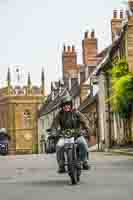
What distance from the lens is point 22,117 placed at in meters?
112

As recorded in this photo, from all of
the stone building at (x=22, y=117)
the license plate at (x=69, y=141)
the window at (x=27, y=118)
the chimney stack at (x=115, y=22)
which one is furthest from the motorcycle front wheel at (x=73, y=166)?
the window at (x=27, y=118)

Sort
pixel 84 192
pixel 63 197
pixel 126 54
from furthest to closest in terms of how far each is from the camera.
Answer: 1. pixel 126 54
2. pixel 84 192
3. pixel 63 197

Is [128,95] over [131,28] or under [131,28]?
under

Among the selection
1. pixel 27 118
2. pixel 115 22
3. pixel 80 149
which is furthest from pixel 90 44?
pixel 80 149

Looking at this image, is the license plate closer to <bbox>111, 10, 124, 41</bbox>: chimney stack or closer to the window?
<bbox>111, 10, 124, 41</bbox>: chimney stack

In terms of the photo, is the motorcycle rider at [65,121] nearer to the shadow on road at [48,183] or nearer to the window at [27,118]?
the shadow on road at [48,183]

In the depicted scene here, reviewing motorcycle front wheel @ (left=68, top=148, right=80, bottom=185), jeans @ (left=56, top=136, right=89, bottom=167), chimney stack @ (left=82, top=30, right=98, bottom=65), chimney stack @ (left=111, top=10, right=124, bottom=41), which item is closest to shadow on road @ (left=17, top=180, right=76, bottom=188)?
motorcycle front wheel @ (left=68, top=148, right=80, bottom=185)

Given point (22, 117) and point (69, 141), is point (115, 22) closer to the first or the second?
point (69, 141)

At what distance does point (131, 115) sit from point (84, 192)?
34.3 m

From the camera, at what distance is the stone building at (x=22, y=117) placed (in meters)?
110

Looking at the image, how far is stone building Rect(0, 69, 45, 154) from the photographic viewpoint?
110 metres

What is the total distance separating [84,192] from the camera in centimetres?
1092

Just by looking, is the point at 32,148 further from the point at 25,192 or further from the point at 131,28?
the point at 25,192

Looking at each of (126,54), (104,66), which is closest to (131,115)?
(126,54)
